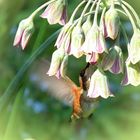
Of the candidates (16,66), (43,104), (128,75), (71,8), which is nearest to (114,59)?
(128,75)

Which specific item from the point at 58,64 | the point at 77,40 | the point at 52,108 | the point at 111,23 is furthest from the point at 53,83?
the point at 52,108

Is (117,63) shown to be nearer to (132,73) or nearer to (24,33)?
(132,73)

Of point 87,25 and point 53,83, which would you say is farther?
point 53,83

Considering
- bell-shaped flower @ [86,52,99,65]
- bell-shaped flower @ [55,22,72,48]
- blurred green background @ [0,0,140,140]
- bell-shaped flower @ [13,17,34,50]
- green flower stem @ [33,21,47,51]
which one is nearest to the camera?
bell-shaped flower @ [86,52,99,65]

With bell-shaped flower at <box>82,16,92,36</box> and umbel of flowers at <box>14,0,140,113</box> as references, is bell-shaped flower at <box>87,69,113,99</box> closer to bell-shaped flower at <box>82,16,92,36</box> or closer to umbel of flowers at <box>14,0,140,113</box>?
umbel of flowers at <box>14,0,140,113</box>

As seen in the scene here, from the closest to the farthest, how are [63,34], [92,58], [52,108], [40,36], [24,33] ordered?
[92,58]
[63,34]
[24,33]
[40,36]
[52,108]

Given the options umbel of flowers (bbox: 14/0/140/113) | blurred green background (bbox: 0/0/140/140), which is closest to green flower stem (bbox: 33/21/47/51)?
umbel of flowers (bbox: 14/0/140/113)
